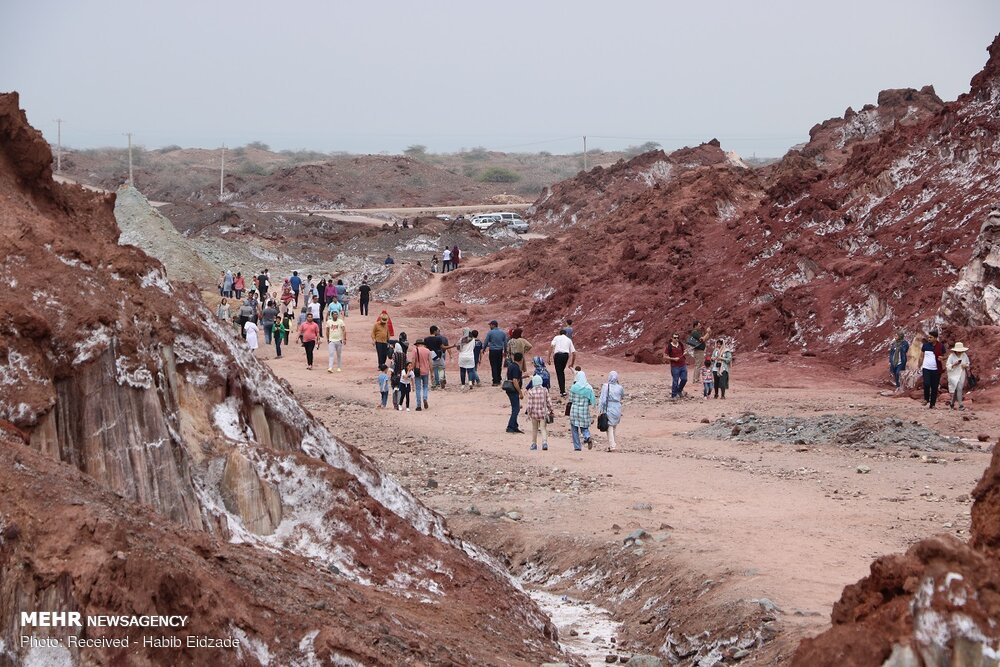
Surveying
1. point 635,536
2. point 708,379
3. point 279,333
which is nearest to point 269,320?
point 279,333

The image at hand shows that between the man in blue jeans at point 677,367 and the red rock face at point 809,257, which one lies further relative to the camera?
the red rock face at point 809,257

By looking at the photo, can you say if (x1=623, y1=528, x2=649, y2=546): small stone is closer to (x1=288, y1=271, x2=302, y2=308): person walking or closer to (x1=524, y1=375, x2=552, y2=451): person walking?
(x1=524, y1=375, x2=552, y2=451): person walking

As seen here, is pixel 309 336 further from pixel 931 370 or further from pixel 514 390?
pixel 931 370

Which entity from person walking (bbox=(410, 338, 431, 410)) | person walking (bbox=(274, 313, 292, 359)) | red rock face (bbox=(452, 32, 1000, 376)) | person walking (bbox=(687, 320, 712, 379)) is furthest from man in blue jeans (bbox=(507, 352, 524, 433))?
person walking (bbox=(274, 313, 292, 359))

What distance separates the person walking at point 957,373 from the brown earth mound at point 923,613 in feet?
50.1

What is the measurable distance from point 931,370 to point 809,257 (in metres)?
10.3

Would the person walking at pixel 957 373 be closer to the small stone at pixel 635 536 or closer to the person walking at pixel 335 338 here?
the small stone at pixel 635 536

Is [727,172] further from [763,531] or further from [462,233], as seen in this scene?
[763,531]

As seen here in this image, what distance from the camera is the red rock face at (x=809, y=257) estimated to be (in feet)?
90.6

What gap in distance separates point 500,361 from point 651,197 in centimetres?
2215

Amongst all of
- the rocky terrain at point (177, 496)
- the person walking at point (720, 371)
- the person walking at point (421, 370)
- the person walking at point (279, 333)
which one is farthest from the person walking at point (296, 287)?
the rocky terrain at point (177, 496)

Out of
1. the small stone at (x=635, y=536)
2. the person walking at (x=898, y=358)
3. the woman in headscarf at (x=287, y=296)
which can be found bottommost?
the small stone at (x=635, y=536)

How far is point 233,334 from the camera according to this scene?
1082cm

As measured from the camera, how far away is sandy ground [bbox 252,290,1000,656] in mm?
11477
